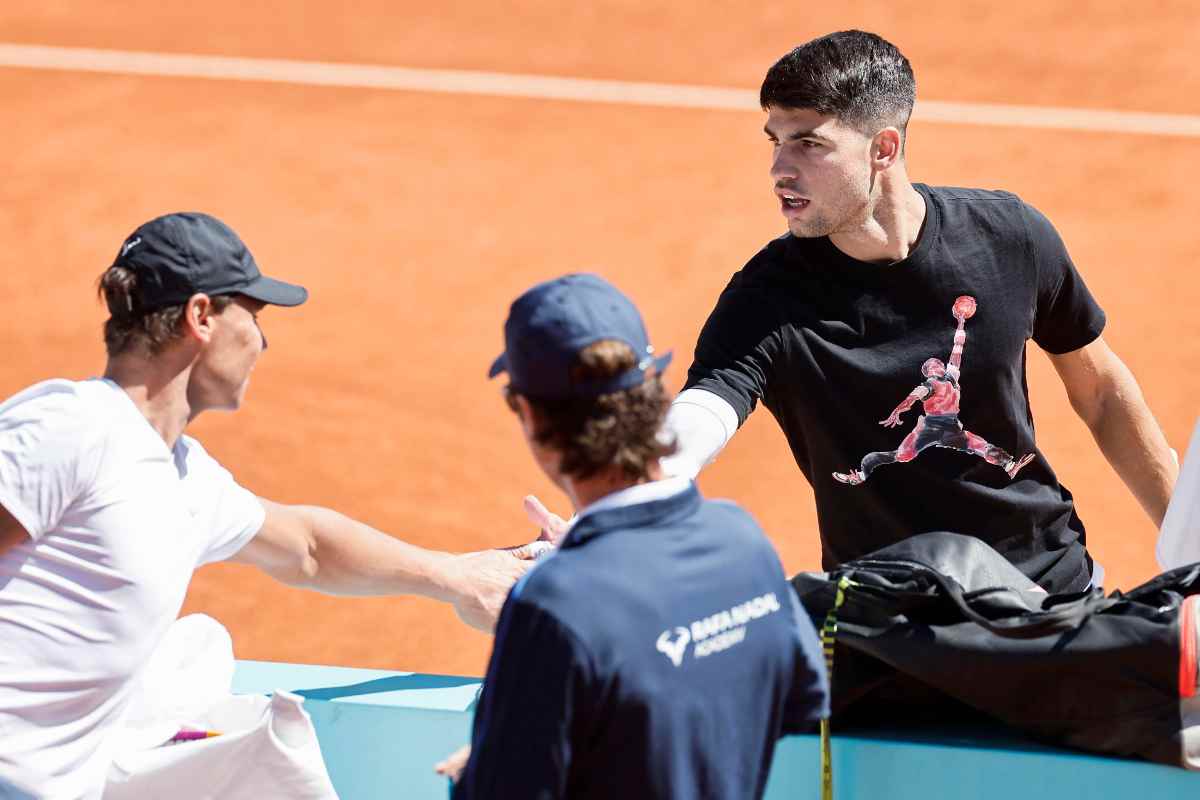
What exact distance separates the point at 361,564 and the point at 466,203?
7.65m

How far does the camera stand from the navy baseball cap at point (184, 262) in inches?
138

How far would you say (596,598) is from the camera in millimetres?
2623

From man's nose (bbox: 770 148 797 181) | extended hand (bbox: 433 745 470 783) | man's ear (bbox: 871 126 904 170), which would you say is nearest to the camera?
extended hand (bbox: 433 745 470 783)

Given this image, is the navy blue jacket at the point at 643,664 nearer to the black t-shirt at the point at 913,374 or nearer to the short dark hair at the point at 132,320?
the short dark hair at the point at 132,320

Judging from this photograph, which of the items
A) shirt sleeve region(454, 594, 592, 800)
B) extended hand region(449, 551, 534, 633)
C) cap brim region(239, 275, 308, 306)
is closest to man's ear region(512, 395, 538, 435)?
shirt sleeve region(454, 594, 592, 800)

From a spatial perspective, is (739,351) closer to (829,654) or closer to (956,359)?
(956,359)

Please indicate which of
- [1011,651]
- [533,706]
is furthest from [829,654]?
[533,706]

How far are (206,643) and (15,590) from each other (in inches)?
29.0

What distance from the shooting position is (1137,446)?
15.5ft

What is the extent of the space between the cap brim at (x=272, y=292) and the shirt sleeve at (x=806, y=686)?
1300mm

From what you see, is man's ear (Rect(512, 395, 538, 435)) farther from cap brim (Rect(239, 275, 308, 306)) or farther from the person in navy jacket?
cap brim (Rect(239, 275, 308, 306))

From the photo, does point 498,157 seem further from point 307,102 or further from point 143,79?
point 143,79

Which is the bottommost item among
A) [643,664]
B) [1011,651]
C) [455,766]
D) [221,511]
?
[455,766]

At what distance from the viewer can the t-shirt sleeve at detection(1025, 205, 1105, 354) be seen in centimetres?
455
